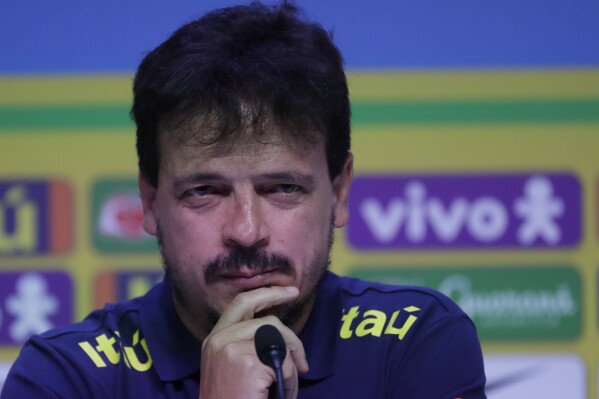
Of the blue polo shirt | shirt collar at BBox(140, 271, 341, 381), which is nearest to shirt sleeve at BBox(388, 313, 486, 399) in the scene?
the blue polo shirt

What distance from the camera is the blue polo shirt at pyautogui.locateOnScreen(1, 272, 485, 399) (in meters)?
1.72

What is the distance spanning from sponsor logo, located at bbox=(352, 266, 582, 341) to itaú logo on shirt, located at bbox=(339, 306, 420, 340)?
40.2 inches

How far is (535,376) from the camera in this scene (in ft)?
9.59

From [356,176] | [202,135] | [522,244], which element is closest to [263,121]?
[202,135]

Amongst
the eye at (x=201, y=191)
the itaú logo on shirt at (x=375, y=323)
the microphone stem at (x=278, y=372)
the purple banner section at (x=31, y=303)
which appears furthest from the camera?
the purple banner section at (x=31, y=303)

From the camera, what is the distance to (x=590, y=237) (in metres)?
2.95

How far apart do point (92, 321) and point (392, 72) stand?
4.39 ft

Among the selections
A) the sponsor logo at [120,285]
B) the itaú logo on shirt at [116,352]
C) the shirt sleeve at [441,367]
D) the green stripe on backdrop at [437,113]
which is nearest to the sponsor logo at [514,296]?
the green stripe on backdrop at [437,113]

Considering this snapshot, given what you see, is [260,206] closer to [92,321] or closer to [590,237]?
[92,321]

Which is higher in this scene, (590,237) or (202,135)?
(202,135)

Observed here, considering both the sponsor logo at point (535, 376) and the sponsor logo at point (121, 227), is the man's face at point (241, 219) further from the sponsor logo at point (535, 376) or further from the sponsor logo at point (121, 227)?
the sponsor logo at point (535, 376)

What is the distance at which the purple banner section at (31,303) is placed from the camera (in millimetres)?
2875

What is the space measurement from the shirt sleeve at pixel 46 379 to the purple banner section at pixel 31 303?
1.15 m

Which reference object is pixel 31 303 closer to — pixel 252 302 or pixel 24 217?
pixel 24 217
